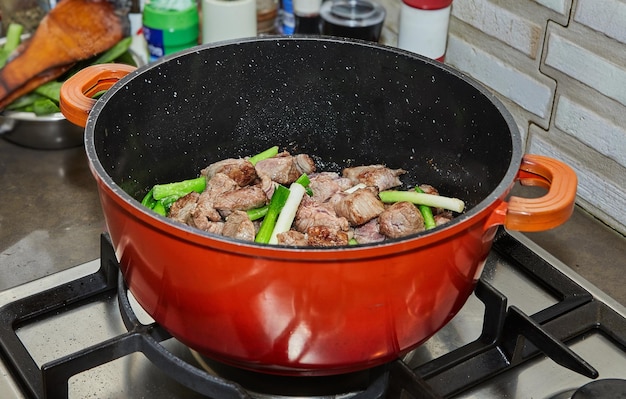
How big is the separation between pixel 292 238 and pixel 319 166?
0.26 metres

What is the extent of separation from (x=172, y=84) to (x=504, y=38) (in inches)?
22.8

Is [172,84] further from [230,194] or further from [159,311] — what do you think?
[159,311]

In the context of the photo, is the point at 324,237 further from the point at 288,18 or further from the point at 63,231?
the point at 288,18

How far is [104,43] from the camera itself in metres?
1.44

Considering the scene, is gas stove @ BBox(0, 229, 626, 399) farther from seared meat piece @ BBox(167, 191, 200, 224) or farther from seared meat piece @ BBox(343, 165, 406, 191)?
seared meat piece @ BBox(343, 165, 406, 191)

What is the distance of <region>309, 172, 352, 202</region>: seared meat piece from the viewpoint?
1.09 m

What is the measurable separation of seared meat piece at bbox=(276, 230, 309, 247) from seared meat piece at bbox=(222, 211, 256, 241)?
3cm

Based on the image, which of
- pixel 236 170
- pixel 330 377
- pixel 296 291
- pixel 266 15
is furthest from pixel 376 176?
pixel 266 15

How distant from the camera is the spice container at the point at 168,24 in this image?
57.9 inches

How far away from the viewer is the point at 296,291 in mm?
705

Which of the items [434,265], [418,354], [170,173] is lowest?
[418,354]

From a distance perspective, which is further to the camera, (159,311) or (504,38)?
(504,38)

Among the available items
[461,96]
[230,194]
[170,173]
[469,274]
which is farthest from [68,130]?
[469,274]

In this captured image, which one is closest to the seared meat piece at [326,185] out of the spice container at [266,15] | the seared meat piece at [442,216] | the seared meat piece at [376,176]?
the seared meat piece at [376,176]
